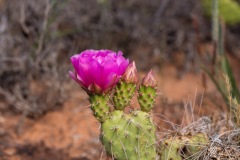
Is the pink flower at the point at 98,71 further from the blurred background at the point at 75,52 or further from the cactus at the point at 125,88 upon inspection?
the blurred background at the point at 75,52

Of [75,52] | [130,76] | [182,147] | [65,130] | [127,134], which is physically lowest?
[182,147]

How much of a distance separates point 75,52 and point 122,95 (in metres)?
2.48

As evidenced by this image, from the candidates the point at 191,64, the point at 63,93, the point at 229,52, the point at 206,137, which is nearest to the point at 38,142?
the point at 63,93

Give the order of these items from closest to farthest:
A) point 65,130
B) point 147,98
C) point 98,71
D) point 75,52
A: point 98,71
point 147,98
point 65,130
point 75,52

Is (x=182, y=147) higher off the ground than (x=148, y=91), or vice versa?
(x=148, y=91)

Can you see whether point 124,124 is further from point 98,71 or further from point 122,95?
point 98,71

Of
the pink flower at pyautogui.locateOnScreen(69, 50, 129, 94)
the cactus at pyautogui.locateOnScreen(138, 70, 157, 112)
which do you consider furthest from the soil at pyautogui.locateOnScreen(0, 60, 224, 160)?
the pink flower at pyautogui.locateOnScreen(69, 50, 129, 94)

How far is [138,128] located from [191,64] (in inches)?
137

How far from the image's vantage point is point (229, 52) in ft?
18.9

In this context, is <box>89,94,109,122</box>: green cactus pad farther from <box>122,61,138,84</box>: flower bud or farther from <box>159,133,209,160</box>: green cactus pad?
<box>159,133,209,160</box>: green cactus pad

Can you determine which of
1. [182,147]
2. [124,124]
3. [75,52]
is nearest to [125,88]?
[124,124]

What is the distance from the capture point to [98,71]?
6.15 feet

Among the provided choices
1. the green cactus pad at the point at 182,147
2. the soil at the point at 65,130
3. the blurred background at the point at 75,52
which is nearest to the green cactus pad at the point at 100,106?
the green cactus pad at the point at 182,147

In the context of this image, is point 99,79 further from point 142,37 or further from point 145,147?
point 142,37
